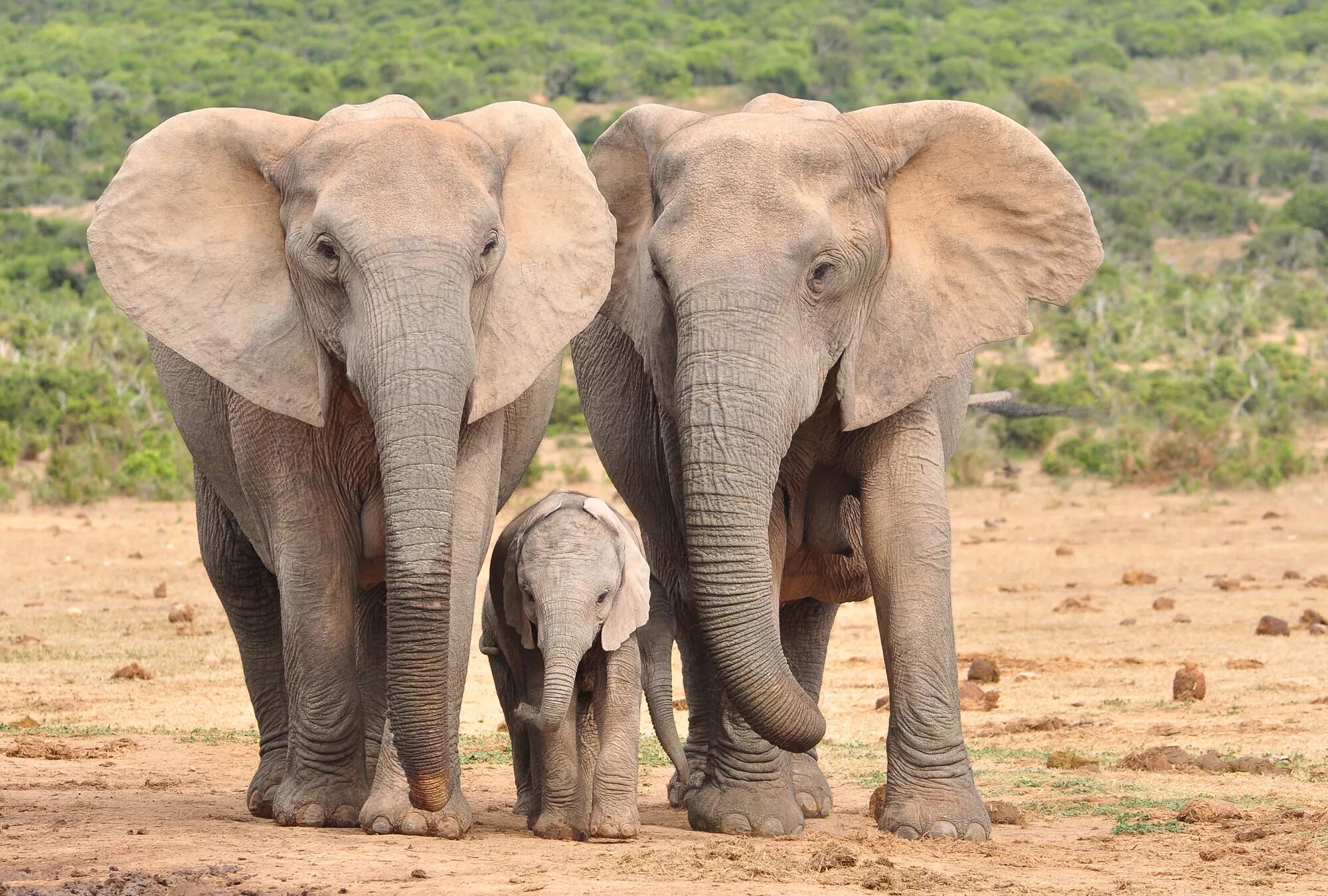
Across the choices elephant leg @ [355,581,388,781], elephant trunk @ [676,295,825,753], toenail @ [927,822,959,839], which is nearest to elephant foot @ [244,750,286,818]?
elephant leg @ [355,581,388,781]

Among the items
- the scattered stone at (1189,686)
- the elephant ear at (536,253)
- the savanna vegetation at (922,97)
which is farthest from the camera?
the savanna vegetation at (922,97)

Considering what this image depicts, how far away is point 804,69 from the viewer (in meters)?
71.8

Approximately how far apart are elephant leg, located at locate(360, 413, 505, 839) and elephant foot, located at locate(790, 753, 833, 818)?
1372 mm

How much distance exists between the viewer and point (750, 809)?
23.0 feet

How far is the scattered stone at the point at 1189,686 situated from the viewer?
10203mm

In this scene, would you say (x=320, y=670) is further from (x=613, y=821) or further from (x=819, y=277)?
(x=819, y=277)

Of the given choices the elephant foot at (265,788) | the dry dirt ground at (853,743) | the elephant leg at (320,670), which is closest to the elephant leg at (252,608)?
the elephant foot at (265,788)

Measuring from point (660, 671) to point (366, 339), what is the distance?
1794 mm

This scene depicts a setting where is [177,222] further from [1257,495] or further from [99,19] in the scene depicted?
[99,19]

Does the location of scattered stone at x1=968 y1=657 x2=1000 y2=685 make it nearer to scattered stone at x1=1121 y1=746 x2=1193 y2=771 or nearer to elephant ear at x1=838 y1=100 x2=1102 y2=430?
scattered stone at x1=1121 y1=746 x2=1193 y2=771

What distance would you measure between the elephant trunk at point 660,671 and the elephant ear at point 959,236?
48.7 inches

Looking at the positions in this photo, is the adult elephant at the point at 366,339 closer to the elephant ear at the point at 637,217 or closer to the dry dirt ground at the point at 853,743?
the elephant ear at the point at 637,217

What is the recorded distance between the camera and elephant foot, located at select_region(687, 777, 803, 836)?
697 centimetres

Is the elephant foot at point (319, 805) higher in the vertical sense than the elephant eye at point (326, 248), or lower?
lower
